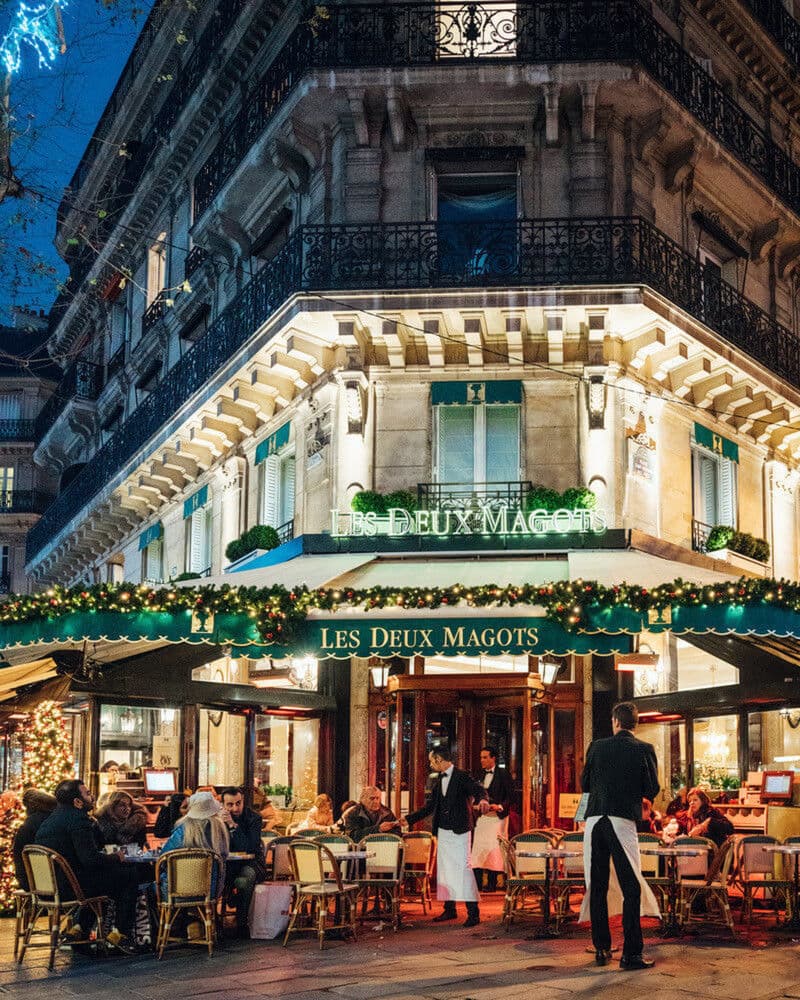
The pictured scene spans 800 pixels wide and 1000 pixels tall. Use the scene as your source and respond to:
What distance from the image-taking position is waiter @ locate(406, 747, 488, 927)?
10898 millimetres

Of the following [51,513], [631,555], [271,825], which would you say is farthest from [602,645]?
[51,513]

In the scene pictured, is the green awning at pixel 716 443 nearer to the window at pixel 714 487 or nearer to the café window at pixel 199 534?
the window at pixel 714 487

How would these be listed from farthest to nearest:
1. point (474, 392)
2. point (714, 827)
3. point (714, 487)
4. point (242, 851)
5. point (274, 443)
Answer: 1. point (274, 443)
2. point (714, 487)
3. point (474, 392)
4. point (714, 827)
5. point (242, 851)

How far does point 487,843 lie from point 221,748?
4699 millimetres

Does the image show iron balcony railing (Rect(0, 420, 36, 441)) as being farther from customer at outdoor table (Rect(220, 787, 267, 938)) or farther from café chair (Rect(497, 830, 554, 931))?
café chair (Rect(497, 830, 554, 931))

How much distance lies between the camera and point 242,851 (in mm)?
10594

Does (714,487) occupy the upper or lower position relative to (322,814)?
upper

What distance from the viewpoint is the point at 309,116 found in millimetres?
15516

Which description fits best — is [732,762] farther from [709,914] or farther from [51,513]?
[51,513]

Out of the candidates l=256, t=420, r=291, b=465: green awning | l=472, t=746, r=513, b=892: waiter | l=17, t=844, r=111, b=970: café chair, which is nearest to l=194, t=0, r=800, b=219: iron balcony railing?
l=256, t=420, r=291, b=465: green awning

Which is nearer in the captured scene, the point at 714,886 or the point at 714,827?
the point at 714,886

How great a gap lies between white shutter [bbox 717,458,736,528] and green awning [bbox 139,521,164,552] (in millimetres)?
8918

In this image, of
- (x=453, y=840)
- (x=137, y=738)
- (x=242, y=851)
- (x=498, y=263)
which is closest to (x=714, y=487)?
(x=498, y=263)

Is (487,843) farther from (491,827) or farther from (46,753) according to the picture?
(46,753)
